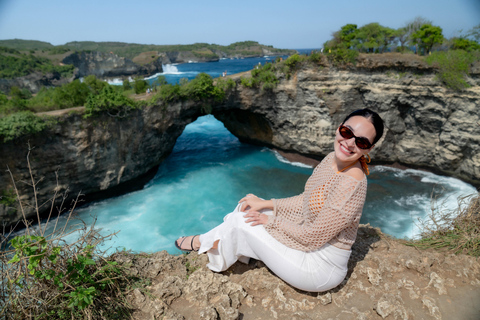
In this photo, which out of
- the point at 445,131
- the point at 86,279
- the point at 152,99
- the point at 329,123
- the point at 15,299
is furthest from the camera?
the point at 329,123

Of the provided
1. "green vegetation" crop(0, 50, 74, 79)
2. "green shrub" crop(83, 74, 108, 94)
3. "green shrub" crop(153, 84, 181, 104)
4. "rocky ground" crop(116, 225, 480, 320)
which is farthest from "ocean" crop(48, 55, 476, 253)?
"green vegetation" crop(0, 50, 74, 79)

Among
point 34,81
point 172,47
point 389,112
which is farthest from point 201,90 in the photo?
point 172,47

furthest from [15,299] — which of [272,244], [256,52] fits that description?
[256,52]

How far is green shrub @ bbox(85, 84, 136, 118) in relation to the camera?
12.5m

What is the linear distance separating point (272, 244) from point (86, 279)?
1872 millimetres

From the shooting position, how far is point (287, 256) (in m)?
2.79

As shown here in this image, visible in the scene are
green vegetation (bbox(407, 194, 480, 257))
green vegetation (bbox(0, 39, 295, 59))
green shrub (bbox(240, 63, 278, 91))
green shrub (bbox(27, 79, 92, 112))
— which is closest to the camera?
green vegetation (bbox(407, 194, 480, 257))

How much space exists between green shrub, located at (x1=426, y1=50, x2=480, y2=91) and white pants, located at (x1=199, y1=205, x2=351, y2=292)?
52.7ft

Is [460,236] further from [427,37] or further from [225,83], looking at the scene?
[427,37]

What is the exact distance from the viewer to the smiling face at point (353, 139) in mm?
2531

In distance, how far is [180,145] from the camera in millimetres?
22266

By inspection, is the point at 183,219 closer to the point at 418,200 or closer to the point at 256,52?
the point at 418,200

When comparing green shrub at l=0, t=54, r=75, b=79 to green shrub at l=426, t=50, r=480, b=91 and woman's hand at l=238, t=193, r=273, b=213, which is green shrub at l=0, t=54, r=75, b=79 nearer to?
woman's hand at l=238, t=193, r=273, b=213

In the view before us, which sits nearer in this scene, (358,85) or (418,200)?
(418,200)
